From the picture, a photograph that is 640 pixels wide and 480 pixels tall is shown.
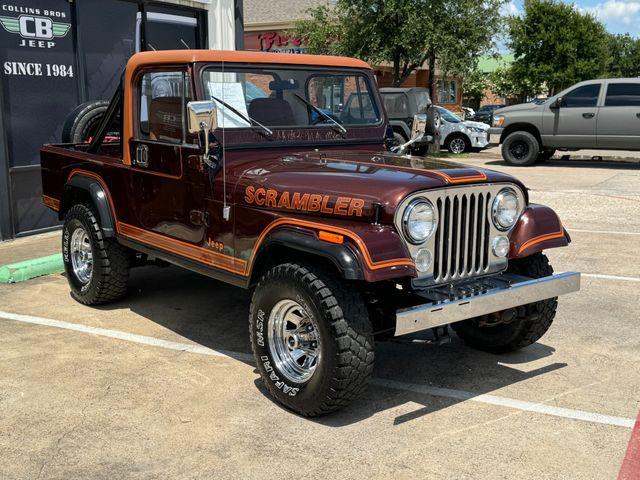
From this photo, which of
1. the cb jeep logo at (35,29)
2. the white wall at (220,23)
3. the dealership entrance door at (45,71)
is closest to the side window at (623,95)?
the white wall at (220,23)

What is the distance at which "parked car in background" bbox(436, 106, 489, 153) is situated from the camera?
831 inches

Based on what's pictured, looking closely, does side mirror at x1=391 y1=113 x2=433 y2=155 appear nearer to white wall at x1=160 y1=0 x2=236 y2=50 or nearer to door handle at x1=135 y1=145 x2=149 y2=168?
door handle at x1=135 y1=145 x2=149 y2=168

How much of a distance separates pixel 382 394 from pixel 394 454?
0.74m

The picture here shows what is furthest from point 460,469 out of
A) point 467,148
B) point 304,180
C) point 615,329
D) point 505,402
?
point 467,148

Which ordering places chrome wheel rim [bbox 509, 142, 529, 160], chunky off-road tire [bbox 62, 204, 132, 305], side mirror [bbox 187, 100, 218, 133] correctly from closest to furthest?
side mirror [bbox 187, 100, 218, 133], chunky off-road tire [bbox 62, 204, 132, 305], chrome wheel rim [bbox 509, 142, 529, 160]

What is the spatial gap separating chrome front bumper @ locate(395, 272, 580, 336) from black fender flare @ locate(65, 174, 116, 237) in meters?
2.82

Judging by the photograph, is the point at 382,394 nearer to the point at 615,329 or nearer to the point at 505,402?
the point at 505,402

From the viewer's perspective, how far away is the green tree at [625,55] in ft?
234

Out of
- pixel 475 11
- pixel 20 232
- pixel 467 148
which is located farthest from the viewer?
pixel 475 11

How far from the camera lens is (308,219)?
3990mm

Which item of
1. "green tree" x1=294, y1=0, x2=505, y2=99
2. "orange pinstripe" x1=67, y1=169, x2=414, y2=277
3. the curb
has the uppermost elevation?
"green tree" x1=294, y1=0, x2=505, y2=99

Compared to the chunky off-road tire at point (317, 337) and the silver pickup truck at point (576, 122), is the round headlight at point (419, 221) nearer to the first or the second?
the chunky off-road tire at point (317, 337)

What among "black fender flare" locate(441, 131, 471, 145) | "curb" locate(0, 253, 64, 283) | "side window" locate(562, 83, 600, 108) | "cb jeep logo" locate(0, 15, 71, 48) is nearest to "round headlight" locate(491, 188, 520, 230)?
"curb" locate(0, 253, 64, 283)

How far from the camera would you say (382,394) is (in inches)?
168
